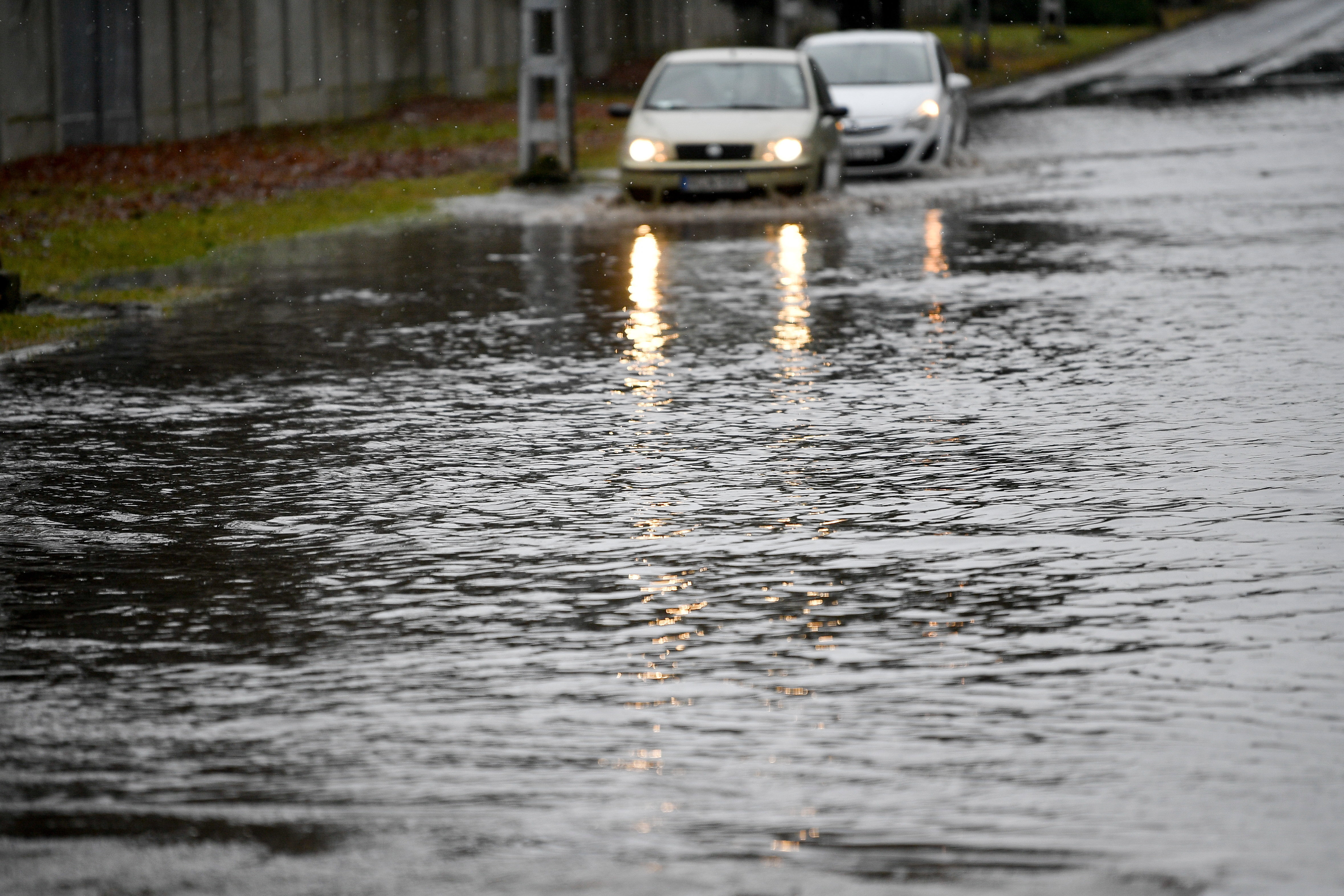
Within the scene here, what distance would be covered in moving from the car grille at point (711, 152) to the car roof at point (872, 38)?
5.86 meters

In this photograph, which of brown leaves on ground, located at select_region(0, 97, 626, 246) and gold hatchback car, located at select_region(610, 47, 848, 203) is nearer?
gold hatchback car, located at select_region(610, 47, 848, 203)

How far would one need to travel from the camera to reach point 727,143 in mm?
22703

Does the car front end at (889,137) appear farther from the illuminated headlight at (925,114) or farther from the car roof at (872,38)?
the car roof at (872,38)

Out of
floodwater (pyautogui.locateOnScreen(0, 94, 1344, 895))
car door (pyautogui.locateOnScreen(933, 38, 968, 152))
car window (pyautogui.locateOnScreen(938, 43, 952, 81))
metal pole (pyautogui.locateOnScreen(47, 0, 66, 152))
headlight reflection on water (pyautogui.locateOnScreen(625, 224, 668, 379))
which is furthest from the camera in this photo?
metal pole (pyautogui.locateOnScreen(47, 0, 66, 152))

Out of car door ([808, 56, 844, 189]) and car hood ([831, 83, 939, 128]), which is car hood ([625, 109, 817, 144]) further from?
car hood ([831, 83, 939, 128])

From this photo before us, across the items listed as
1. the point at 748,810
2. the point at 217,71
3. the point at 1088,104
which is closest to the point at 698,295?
the point at 748,810

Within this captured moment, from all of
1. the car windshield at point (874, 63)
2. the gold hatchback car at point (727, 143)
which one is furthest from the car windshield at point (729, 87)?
the car windshield at point (874, 63)

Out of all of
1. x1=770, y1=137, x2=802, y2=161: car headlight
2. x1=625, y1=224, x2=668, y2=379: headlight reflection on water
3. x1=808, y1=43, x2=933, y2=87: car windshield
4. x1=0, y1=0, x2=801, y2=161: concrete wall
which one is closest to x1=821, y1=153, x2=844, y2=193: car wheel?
x1=770, y1=137, x2=802, y2=161: car headlight

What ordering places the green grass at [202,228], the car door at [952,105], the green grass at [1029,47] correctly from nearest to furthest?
the green grass at [202,228]
the car door at [952,105]
the green grass at [1029,47]

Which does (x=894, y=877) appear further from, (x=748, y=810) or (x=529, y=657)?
(x=529, y=657)

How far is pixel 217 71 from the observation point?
35.5 metres

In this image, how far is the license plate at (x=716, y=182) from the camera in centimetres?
2267

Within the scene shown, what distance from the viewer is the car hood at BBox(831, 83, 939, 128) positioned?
26.2 meters

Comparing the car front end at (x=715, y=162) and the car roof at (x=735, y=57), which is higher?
the car roof at (x=735, y=57)
